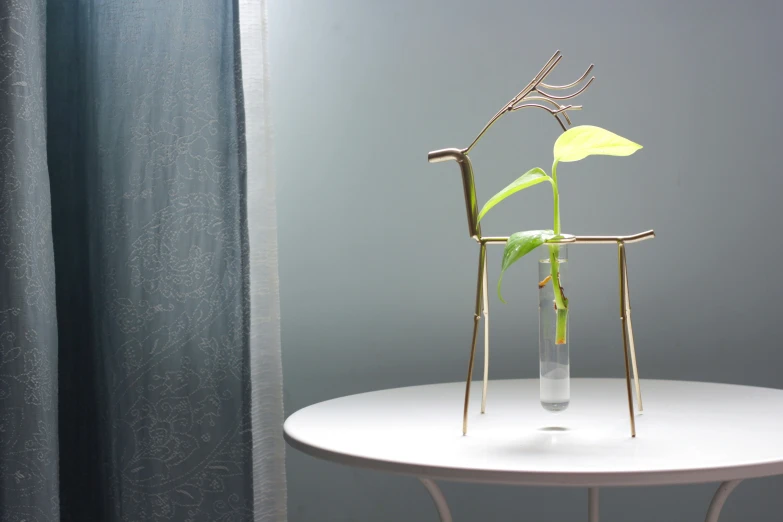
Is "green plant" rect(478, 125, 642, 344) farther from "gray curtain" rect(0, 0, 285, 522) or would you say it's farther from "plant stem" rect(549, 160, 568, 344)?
"gray curtain" rect(0, 0, 285, 522)

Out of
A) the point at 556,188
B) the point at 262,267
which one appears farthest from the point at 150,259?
the point at 556,188

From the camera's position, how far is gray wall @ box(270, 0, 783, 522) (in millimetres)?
1486

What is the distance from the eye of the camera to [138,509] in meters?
1.18

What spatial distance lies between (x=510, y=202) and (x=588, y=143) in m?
0.58

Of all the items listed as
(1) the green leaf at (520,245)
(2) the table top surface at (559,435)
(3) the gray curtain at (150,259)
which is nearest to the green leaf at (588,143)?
(1) the green leaf at (520,245)

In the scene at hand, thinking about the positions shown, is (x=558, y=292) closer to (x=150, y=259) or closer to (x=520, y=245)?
(x=520, y=245)

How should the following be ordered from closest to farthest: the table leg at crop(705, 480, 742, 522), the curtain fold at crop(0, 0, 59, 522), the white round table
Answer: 1. the white round table
2. the table leg at crop(705, 480, 742, 522)
3. the curtain fold at crop(0, 0, 59, 522)

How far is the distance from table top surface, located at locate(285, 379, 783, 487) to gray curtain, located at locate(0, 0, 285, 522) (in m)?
0.21

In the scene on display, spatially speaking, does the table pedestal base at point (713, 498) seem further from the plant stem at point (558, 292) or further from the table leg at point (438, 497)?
the plant stem at point (558, 292)

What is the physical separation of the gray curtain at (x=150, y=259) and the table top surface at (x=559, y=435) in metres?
0.21

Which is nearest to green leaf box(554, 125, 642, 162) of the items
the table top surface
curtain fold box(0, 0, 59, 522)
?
the table top surface

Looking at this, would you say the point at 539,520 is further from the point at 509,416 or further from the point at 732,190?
the point at 732,190

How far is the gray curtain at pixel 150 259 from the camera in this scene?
1.19m

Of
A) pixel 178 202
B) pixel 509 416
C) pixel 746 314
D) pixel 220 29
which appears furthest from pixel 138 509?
pixel 746 314
